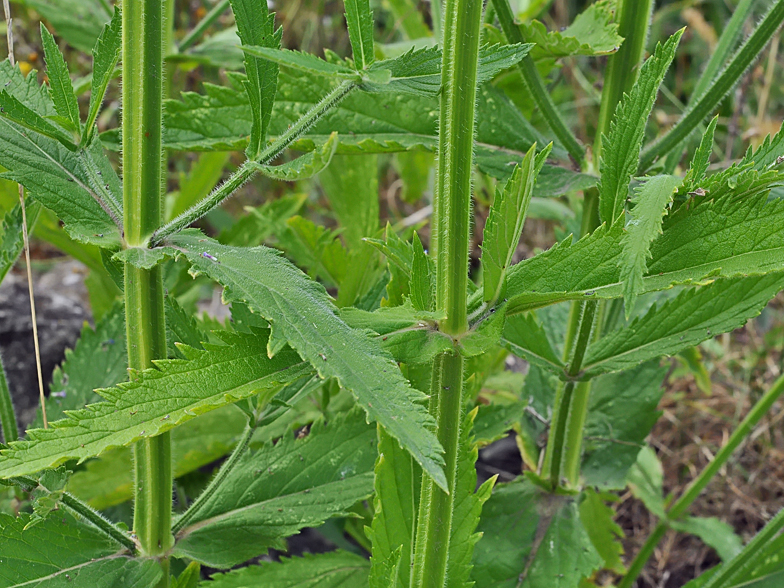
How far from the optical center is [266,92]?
0.78 m

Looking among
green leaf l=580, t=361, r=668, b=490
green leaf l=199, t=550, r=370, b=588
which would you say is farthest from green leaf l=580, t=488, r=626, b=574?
green leaf l=199, t=550, r=370, b=588

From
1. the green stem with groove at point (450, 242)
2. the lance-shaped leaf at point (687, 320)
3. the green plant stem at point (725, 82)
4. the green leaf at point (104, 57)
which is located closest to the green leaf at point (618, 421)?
the lance-shaped leaf at point (687, 320)

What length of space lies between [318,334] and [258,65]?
0.30 m

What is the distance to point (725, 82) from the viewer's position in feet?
3.27

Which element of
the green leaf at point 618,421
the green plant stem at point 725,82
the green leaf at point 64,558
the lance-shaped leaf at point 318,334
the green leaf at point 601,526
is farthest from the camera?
the green leaf at point 601,526

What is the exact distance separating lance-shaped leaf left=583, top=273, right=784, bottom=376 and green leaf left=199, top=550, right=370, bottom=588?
19.0 inches

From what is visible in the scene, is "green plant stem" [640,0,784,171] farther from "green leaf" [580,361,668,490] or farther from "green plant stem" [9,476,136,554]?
"green plant stem" [9,476,136,554]

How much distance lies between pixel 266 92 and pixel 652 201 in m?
0.40

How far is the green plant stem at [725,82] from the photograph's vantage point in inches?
38.0

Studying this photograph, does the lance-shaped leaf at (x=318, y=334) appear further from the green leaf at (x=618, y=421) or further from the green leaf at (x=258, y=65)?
the green leaf at (x=618, y=421)

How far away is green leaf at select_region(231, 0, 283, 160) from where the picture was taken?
28.1 inches

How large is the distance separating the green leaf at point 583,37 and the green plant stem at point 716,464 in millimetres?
672

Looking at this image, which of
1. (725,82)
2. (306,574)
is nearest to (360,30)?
(725,82)

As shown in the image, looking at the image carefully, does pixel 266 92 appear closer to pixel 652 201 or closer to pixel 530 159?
pixel 530 159
